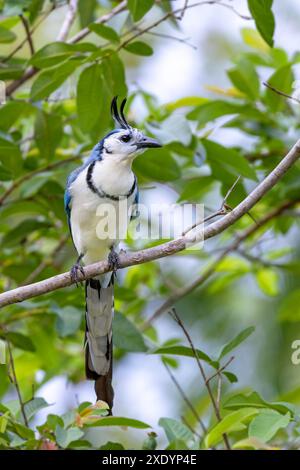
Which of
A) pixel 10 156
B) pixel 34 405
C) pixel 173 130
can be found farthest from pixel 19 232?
pixel 34 405

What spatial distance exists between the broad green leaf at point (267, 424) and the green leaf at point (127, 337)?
1.11 meters

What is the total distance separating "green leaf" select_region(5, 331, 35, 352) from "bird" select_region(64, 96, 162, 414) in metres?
0.26

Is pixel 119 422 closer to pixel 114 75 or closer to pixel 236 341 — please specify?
pixel 236 341

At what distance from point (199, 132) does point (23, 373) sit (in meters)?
1.56

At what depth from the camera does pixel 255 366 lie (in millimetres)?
6887

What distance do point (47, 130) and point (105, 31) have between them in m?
0.64

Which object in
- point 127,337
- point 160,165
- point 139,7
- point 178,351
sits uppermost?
point 139,7

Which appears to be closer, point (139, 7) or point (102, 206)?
point (139, 7)

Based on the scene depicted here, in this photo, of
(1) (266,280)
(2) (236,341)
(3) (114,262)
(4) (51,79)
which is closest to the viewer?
(2) (236,341)

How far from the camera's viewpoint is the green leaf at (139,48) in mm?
3725

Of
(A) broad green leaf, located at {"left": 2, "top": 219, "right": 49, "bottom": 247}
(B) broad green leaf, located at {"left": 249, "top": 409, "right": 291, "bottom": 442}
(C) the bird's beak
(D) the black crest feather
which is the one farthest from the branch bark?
(A) broad green leaf, located at {"left": 2, "top": 219, "right": 49, "bottom": 247}

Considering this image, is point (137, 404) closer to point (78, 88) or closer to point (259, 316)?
point (259, 316)

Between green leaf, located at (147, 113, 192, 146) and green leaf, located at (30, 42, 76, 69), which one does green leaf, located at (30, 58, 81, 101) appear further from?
green leaf, located at (147, 113, 192, 146)

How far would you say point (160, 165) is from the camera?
391 cm
